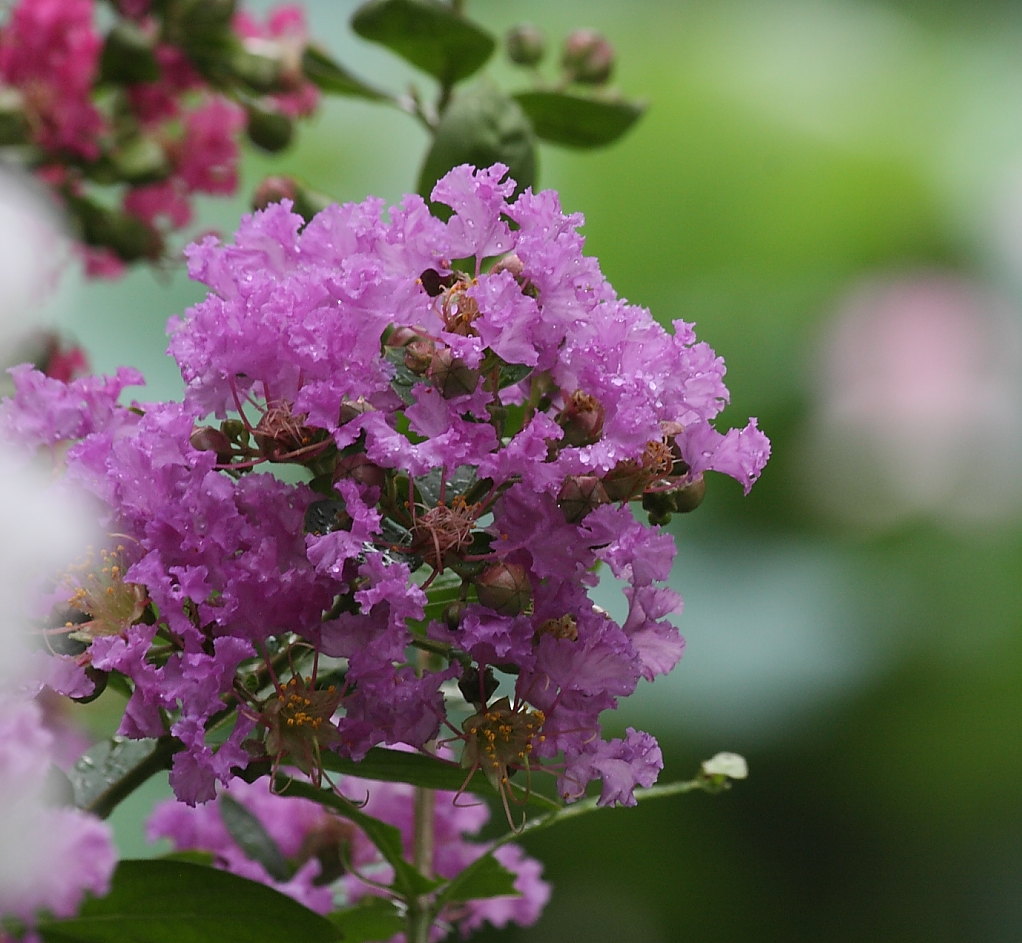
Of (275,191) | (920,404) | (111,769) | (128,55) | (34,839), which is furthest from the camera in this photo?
(920,404)

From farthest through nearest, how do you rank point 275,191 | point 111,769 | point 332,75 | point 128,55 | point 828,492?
point 828,492
point 128,55
point 332,75
point 275,191
point 111,769

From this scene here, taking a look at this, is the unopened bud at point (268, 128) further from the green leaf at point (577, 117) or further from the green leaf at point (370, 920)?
the green leaf at point (370, 920)

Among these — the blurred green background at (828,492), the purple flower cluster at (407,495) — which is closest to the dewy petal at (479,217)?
the purple flower cluster at (407,495)

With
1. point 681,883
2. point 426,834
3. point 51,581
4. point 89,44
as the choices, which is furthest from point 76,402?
point 681,883

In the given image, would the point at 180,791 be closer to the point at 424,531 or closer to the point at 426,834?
the point at 424,531

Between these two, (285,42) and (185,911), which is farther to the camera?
(285,42)

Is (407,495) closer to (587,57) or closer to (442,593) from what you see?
(442,593)

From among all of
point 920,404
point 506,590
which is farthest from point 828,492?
point 506,590
